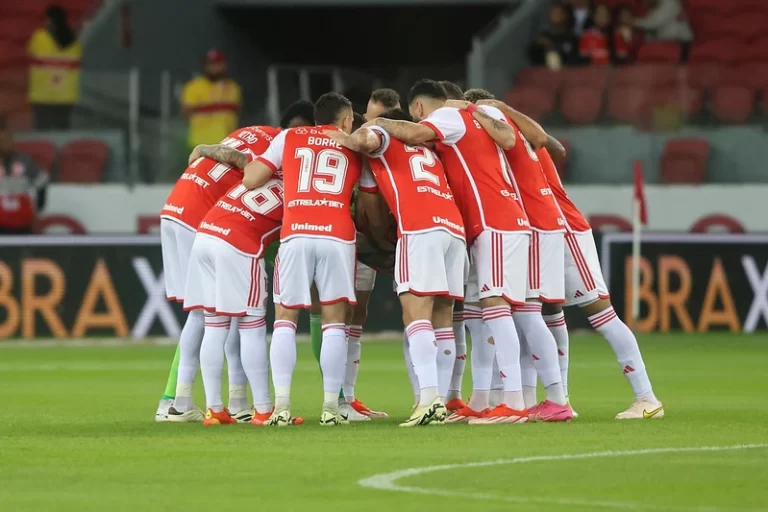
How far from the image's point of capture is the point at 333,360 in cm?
956

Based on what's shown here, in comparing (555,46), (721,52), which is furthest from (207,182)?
(721,52)

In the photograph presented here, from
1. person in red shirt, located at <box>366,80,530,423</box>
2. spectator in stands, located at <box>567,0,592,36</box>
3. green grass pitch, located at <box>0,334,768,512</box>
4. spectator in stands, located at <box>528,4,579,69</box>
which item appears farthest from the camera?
spectator in stands, located at <box>567,0,592,36</box>

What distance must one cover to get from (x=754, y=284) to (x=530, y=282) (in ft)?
33.2

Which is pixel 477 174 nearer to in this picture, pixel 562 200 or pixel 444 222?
pixel 444 222

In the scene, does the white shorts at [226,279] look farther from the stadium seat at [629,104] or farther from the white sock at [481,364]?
the stadium seat at [629,104]

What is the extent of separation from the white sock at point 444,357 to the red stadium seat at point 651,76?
1096 centimetres

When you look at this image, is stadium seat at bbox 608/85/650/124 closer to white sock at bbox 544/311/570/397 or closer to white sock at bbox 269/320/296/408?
white sock at bbox 544/311/570/397

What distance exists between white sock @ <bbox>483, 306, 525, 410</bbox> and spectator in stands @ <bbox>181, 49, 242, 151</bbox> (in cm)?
1083

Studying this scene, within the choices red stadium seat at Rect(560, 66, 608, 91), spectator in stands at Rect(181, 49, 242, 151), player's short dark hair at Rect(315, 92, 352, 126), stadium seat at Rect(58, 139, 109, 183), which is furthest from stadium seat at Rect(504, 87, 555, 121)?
player's short dark hair at Rect(315, 92, 352, 126)

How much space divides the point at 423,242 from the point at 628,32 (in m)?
13.3

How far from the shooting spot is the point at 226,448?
329 inches

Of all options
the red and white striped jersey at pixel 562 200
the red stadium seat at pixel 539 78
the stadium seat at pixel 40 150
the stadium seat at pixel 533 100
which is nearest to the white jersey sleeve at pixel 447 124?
the red and white striped jersey at pixel 562 200

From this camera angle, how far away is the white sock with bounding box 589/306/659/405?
394 inches

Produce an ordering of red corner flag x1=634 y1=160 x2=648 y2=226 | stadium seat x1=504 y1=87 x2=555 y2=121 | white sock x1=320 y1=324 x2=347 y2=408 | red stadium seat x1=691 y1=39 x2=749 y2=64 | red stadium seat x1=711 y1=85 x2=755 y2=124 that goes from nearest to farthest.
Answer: white sock x1=320 y1=324 x2=347 y2=408 → red corner flag x1=634 y1=160 x2=648 y2=226 → red stadium seat x1=711 y1=85 x2=755 y2=124 → stadium seat x1=504 y1=87 x2=555 y2=121 → red stadium seat x1=691 y1=39 x2=749 y2=64
